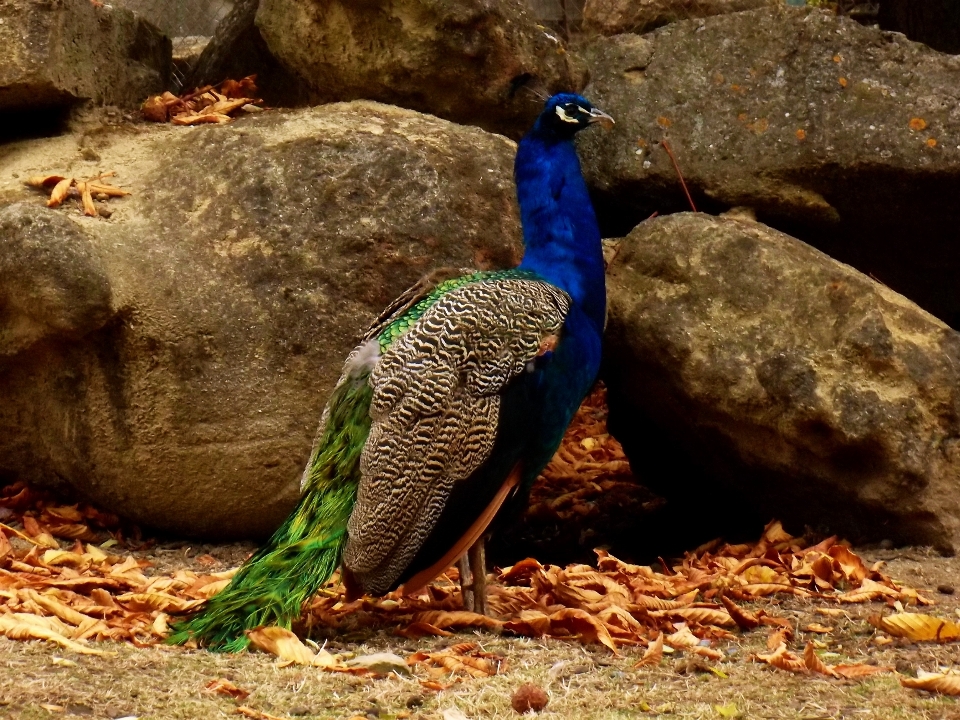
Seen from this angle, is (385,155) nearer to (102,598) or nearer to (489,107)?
(489,107)

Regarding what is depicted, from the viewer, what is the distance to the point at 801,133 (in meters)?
4.75

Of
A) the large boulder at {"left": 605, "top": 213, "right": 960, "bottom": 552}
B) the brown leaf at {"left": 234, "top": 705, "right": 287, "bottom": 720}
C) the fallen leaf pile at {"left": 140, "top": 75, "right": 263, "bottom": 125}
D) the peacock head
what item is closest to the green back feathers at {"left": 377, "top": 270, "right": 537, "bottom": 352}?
the peacock head

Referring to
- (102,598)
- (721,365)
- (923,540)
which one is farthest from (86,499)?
(923,540)

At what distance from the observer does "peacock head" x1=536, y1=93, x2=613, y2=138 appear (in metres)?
3.86

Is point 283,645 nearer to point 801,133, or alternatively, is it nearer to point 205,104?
point 205,104

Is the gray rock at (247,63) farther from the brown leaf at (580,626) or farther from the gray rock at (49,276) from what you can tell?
the brown leaf at (580,626)

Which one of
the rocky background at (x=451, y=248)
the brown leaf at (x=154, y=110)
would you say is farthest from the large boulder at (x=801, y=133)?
the brown leaf at (x=154, y=110)

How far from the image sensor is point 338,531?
3.24 m

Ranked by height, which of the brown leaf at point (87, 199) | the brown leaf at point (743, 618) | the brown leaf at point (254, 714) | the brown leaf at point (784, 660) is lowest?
the brown leaf at point (743, 618)

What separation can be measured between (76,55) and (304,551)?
2.46m

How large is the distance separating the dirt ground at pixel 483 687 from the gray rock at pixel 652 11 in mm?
3508

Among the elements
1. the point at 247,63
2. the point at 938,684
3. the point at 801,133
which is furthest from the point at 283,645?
the point at 247,63

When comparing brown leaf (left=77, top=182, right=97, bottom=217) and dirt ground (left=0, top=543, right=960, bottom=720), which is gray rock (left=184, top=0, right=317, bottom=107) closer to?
brown leaf (left=77, top=182, right=97, bottom=217)

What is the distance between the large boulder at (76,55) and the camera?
4.32 metres
